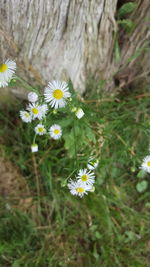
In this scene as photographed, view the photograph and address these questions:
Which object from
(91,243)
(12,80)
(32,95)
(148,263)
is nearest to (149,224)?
(148,263)

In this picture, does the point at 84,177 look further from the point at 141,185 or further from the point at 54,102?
the point at 141,185

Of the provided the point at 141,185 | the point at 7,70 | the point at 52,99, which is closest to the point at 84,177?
the point at 52,99

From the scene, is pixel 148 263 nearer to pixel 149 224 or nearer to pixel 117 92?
pixel 149 224

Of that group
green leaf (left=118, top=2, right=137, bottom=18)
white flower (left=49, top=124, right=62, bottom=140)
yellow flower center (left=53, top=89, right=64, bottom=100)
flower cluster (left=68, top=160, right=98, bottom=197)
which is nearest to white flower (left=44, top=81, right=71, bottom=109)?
yellow flower center (left=53, top=89, right=64, bottom=100)

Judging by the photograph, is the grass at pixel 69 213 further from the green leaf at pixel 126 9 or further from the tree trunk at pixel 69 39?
the green leaf at pixel 126 9

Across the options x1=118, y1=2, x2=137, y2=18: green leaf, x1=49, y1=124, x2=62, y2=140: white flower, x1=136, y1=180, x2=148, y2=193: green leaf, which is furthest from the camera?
x1=136, y1=180, x2=148, y2=193: green leaf

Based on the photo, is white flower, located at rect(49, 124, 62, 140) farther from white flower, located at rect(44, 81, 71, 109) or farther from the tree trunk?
the tree trunk
